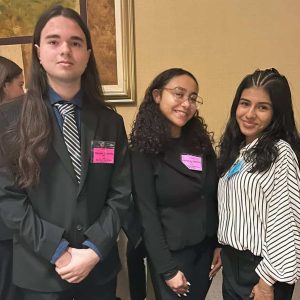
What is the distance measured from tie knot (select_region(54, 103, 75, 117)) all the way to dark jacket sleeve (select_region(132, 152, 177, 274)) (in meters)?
0.34

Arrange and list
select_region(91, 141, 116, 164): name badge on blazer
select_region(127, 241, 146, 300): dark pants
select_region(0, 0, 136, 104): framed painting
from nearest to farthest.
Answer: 1. select_region(91, 141, 116, 164): name badge on blazer
2. select_region(127, 241, 146, 300): dark pants
3. select_region(0, 0, 136, 104): framed painting

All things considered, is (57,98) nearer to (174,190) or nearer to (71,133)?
(71,133)

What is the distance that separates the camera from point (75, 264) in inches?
44.4

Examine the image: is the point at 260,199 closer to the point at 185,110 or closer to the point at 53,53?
the point at 185,110

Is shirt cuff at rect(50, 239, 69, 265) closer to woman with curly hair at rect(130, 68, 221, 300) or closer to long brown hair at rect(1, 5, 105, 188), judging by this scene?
long brown hair at rect(1, 5, 105, 188)

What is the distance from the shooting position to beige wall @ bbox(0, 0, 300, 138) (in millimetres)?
2273

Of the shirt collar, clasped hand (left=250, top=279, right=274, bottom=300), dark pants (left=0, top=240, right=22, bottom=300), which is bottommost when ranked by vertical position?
dark pants (left=0, top=240, right=22, bottom=300)

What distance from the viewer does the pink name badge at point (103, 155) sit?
121cm

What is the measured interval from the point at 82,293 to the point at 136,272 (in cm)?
63

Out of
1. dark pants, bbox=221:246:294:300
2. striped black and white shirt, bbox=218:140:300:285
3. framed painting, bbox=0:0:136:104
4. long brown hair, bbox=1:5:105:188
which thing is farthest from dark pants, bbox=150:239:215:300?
framed painting, bbox=0:0:136:104

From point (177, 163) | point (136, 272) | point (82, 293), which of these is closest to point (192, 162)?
point (177, 163)

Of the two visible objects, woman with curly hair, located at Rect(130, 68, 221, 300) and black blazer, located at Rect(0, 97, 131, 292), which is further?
woman with curly hair, located at Rect(130, 68, 221, 300)

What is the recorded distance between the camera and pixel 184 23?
2363 millimetres

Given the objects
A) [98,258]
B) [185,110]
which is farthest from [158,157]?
[98,258]
